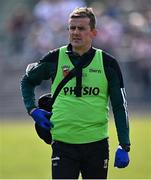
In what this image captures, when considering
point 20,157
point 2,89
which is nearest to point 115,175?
point 20,157

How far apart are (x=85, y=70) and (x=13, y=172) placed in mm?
6729

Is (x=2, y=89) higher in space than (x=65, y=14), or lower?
lower

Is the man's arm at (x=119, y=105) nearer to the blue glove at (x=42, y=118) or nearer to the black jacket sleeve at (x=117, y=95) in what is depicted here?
the black jacket sleeve at (x=117, y=95)

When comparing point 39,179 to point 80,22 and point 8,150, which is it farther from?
point 80,22

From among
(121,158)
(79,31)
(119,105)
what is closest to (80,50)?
(79,31)

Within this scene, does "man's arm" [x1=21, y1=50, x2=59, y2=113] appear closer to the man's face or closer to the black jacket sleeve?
the man's face

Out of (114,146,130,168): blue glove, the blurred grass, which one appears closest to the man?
(114,146,130,168): blue glove

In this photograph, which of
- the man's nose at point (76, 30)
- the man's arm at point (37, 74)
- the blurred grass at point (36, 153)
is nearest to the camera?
→ the man's nose at point (76, 30)

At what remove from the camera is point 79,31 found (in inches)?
335

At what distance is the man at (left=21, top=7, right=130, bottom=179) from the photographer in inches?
335

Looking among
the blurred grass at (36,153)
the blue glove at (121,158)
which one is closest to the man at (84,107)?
the blue glove at (121,158)

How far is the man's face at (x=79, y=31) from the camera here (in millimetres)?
8484

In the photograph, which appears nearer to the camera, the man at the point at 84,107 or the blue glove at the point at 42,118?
the man at the point at 84,107

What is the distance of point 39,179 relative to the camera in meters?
13.9
